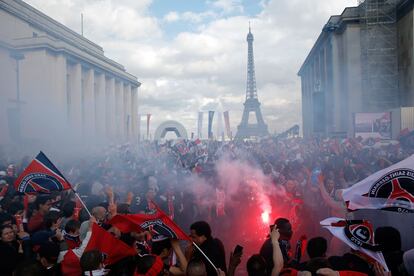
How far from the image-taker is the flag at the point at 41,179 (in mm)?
5938

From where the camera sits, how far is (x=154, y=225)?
408 cm

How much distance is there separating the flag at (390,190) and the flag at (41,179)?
4098mm

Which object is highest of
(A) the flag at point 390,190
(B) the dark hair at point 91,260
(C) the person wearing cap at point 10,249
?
(A) the flag at point 390,190

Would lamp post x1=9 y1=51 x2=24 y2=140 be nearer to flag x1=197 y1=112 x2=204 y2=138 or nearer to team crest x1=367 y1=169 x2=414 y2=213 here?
flag x1=197 y1=112 x2=204 y2=138

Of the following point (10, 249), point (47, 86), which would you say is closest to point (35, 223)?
point (10, 249)

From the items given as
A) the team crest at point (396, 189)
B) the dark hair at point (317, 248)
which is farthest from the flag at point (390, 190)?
the dark hair at point (317, 248)

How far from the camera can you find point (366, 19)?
29.4 metres

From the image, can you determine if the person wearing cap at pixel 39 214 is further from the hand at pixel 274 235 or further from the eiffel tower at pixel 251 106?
the eiffel tower at pixel 251 106

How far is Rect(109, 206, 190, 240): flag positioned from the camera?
12.7 feet

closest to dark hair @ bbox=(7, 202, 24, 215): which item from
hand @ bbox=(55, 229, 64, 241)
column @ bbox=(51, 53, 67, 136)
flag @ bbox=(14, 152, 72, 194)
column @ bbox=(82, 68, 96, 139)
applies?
flag @ bbox=(14, 152, 72, 194)

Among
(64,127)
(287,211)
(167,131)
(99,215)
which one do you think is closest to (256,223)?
(287,211)

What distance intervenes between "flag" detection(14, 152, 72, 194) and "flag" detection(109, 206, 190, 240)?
6.09 ft

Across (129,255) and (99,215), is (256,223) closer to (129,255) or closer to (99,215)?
(99,215)

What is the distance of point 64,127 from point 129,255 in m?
32.3
